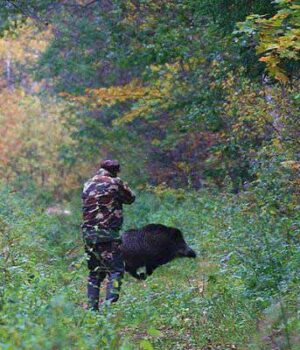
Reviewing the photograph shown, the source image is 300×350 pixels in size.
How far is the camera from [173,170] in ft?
101

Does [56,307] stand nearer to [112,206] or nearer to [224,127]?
[112,206]

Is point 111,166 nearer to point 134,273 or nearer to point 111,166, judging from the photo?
point 111,166

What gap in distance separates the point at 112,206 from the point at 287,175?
2.98 m

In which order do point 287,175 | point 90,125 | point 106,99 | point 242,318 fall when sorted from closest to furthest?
point 242,318 < point 287,175 < point 106,99 < point 90,125

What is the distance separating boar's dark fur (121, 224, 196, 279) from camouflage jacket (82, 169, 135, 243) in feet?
11.6

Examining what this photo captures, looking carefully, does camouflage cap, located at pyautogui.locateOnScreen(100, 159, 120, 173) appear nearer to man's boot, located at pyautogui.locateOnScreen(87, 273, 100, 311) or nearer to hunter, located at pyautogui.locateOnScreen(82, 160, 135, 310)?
hunter, located at pyautogui.locateOnScreen(82, 160, 135, 310)

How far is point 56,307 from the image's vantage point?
7152 mm

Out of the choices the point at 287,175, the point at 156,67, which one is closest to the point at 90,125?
the point at 156,67

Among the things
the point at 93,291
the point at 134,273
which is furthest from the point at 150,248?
the point at 93,291

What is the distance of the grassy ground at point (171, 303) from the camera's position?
7402 mm

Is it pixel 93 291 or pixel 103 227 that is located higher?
pixel 103 227

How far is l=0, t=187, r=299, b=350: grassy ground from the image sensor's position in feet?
24.3

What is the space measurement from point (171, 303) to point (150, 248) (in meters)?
4.82

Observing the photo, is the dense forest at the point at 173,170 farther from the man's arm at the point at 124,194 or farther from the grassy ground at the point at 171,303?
the man's arm at the point at 124,194
